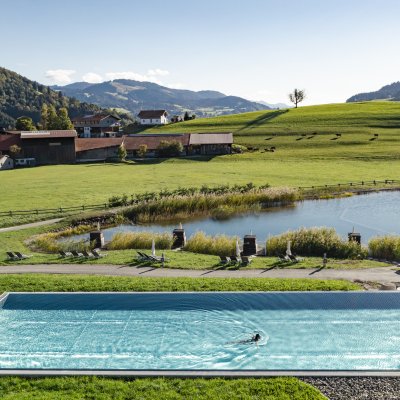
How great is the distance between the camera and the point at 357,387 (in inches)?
496

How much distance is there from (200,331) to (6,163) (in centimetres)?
7158

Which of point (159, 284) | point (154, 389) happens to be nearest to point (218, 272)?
point (159, 284)

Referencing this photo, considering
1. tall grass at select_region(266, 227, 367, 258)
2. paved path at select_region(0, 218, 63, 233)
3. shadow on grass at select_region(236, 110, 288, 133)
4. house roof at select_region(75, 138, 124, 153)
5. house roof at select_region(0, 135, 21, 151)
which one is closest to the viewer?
tall grass at select_region(266, 227, 367, 258)

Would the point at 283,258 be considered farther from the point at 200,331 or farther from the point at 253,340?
the point at 253,340

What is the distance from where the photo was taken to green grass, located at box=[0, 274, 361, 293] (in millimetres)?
20203

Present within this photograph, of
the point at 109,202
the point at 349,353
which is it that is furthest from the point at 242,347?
the point at 109,202

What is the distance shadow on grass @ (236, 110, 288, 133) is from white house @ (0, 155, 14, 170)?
50.0 meters

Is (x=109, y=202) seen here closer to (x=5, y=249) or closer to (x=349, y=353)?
(x=5, y=249)

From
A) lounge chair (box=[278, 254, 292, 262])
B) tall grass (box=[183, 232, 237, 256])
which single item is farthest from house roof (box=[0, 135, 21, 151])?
lounge chair (box=[278, 254, 292, 262])

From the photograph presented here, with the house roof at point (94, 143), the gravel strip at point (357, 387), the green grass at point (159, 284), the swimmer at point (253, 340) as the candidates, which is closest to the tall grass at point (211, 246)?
the green grass at point (159, 284)

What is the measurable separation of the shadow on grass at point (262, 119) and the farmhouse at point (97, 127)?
3575 cm

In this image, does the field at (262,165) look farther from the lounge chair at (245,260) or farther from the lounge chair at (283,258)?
the lounge chair at (283,258)

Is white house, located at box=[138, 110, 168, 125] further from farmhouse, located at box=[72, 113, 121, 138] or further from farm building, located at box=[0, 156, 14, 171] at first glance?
farm building, located at box=[0, 156, 14, 171]

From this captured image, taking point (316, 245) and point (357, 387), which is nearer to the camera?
point (357, 387)
